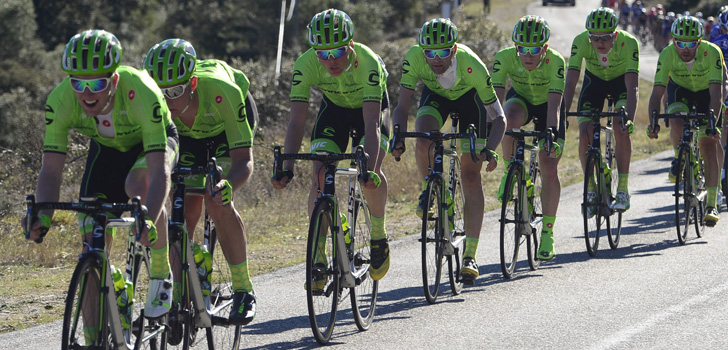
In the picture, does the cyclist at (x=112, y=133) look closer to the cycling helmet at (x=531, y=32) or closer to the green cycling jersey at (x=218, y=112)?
the green cycling jersey at (x=218, y=112)

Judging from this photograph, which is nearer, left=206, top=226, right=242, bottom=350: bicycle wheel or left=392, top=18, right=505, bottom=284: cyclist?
left=206, top=226, right=242, bottom=350: bicycle wheel

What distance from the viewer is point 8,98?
3331 cm

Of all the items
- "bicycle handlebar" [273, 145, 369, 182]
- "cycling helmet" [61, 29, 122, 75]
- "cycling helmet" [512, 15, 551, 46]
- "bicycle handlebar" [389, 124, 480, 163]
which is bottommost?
"bicycle handlebar" [273, 145, 369, 182]

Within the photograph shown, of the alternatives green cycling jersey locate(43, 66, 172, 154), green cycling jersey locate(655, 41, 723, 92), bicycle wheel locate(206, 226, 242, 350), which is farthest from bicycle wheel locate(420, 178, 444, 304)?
green cycling jersey locate(655, 41, 723, 92)

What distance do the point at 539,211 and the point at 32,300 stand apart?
5242mm

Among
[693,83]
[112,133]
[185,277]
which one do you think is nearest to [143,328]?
[185,277]

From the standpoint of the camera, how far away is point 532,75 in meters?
9.97

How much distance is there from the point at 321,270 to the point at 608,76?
18.8 ft

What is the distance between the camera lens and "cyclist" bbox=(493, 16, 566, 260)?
31.8ft

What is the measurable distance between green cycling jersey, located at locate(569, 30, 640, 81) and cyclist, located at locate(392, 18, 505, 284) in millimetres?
2655

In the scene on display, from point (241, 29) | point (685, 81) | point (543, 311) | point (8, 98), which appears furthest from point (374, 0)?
point (543, 311)

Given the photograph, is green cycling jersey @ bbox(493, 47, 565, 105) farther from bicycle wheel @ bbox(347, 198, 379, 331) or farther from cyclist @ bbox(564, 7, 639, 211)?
bicycle wheel @ bbox(347, 198, 379, 331)

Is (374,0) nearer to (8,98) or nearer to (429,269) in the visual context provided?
(8,98)

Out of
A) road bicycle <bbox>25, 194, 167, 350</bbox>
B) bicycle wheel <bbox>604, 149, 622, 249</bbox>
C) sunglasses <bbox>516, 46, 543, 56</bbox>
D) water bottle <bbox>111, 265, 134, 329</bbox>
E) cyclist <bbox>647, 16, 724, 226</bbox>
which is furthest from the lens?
cyclist <bbox>647, 16, 724, 226</bbox>
